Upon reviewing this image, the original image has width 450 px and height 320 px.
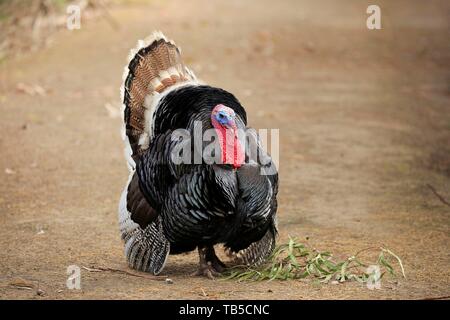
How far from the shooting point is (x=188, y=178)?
16.7 feet

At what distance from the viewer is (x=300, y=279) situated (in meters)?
5.35

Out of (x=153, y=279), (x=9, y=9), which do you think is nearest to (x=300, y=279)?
(x=153, y=279)

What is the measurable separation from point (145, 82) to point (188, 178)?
1.17 metres

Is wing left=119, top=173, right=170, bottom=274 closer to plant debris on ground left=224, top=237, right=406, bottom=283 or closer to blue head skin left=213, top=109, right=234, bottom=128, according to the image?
plant debris on ground left=224, top=237, right=406, bottom=283

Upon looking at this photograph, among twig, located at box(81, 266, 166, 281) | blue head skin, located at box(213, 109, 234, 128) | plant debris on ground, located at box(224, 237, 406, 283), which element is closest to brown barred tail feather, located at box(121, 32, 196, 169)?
twig, located at box(81, 266, 166, 281)

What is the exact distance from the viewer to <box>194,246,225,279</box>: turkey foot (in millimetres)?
5496

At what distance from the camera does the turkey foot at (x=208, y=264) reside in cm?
550

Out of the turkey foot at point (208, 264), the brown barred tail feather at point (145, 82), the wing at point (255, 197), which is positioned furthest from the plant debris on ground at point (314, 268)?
the brown barred tail feather at point (145, 82)

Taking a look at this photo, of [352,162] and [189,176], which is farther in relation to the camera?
[352,162]

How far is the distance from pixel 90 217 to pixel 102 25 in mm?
Answer: 9226

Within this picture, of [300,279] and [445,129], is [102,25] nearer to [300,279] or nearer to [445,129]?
[445,129]

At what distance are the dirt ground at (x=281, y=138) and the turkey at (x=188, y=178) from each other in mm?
272

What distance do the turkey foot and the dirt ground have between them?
109mm

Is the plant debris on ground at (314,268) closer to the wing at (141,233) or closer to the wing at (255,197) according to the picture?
the wing at (255,197)
